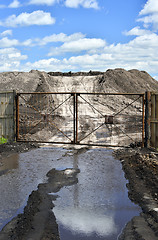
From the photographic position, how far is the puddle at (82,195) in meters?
4.18

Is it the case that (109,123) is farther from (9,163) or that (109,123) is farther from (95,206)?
(95,206)

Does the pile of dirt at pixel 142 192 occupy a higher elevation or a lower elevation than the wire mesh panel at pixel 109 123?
lower

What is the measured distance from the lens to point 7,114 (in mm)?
12836

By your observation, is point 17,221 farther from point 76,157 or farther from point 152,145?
point 152,145

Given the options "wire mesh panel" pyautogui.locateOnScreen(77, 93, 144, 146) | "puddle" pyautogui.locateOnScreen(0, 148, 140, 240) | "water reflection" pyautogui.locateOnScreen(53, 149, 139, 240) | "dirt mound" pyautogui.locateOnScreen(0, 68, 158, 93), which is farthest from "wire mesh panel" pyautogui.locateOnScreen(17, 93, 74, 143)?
"water reflection" pyautogui.locateOnScreen(53, 149, 139, 240)

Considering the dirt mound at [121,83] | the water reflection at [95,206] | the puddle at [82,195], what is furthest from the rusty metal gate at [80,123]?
the dirt mound at [121,83]

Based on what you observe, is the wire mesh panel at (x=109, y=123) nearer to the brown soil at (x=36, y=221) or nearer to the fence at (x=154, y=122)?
the fence at (x=154, y=122)

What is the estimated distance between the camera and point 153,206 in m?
5.04

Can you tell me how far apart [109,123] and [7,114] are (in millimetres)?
5261

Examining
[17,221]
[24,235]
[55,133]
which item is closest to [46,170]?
[17,221]

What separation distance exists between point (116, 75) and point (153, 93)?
2684 cm

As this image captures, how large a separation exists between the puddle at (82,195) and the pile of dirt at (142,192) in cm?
17

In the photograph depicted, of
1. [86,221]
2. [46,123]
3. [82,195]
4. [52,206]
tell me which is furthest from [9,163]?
[46,123]

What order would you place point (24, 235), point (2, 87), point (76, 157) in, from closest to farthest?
point (24, 235) → point (76, 157) → point (2, 87)
